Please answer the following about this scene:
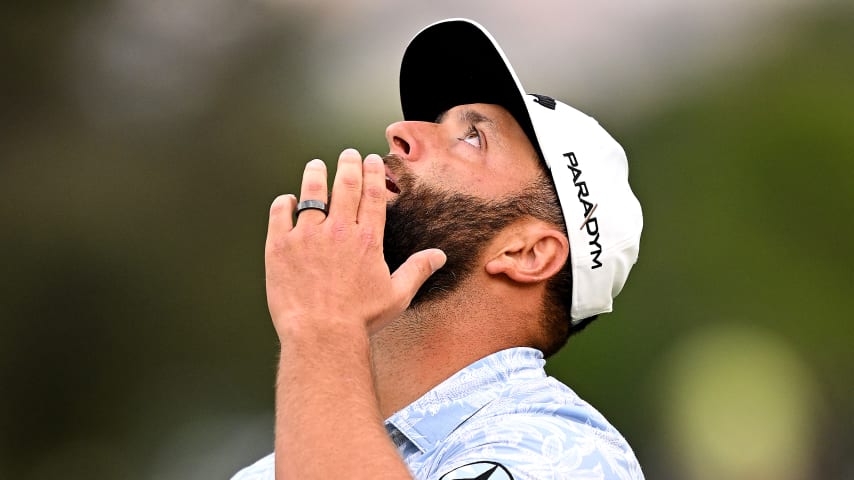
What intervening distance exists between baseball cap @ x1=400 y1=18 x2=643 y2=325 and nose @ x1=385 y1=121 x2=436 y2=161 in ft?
0.71

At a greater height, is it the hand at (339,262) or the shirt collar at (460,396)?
the hand at (339,262)

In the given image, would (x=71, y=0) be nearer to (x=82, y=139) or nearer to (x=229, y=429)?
(x=82, y=139)

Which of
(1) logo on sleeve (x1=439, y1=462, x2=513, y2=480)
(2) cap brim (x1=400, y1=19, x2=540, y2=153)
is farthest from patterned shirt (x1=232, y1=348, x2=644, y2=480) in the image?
(2) cap brim (x1=400, y1=19, x2=540, y2=153)

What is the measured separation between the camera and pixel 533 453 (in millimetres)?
1388

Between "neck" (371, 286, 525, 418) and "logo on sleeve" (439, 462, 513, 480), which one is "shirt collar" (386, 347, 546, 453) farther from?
"logo on sleeve" (439, 462, 513, 480)

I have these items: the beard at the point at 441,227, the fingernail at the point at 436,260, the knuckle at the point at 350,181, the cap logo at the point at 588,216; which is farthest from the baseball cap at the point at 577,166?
the knuckle at the point at 350,181

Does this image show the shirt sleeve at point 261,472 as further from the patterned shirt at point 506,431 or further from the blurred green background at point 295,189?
the blurred green background at point 295,189

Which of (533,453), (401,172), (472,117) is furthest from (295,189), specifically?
(533,453)

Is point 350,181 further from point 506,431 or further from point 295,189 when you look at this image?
point 295,189

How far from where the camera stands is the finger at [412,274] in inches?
59.0

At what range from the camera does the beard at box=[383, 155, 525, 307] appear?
2.04 meters

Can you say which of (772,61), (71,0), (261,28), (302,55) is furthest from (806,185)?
(71,0)

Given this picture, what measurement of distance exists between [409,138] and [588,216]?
418mm

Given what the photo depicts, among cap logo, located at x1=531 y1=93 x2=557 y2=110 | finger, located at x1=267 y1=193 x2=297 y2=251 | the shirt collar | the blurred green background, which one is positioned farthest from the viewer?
the blurred green background
